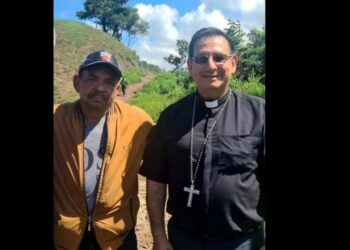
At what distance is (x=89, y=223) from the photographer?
227 cm

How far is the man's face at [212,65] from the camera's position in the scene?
219 centimetres

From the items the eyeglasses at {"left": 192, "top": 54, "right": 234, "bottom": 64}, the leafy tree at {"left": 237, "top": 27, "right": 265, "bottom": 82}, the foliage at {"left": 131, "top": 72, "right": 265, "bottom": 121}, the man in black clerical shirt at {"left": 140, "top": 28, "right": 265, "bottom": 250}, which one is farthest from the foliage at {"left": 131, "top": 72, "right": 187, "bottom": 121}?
the leafy tree at {"left": 237, "top": 27, "right": 265, "bottom": 82}

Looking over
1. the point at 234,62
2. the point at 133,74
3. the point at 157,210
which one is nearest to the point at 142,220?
the point at 157,210

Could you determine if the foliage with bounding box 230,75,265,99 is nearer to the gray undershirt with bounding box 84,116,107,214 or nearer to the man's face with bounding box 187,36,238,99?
the man's face with bounding box 187,36,238,99

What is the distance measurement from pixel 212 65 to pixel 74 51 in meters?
0.95

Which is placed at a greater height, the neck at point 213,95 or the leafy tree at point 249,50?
the leafy tree at point 249,50

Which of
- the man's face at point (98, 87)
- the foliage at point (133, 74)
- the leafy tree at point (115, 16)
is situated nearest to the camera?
the man's face at point (98, 87)

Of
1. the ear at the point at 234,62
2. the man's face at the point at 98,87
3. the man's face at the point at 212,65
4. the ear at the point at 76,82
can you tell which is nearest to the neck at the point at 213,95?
the man's face at the point at 212,65

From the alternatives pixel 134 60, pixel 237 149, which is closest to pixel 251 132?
pixel 237 149

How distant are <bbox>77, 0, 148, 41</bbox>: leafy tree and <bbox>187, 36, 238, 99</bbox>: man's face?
492 mm

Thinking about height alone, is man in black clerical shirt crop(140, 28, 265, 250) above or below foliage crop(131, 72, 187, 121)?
below

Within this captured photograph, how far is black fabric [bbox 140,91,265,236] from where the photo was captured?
2164 millimetres

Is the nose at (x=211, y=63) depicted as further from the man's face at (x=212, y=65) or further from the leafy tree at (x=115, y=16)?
the leafy tree at (x=115, y=16)

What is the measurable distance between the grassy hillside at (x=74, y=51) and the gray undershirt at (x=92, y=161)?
0.30 metres
